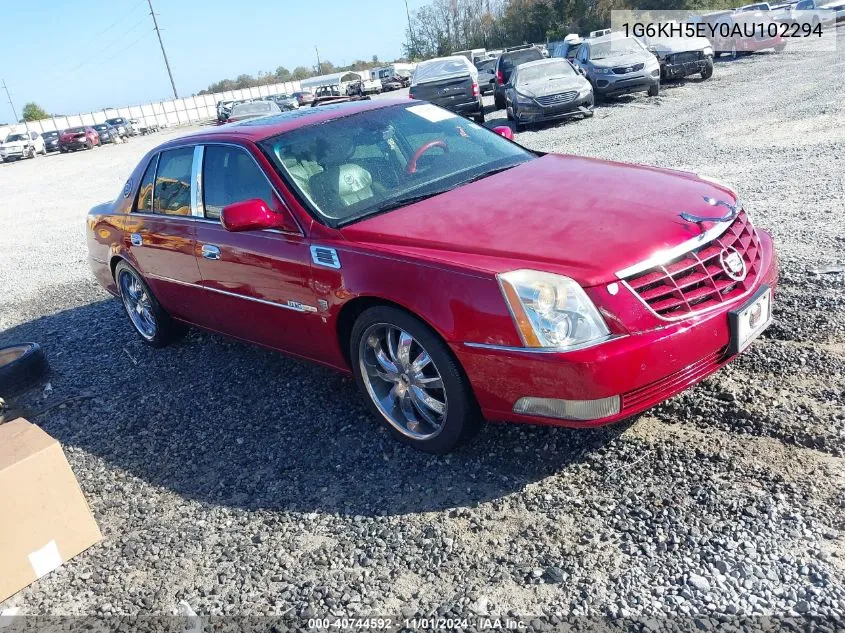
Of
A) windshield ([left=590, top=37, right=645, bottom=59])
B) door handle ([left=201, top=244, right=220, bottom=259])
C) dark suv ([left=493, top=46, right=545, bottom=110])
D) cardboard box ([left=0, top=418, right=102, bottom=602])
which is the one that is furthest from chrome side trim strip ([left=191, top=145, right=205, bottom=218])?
dark suv ([left=493, top=46, right=545, bottom=110])

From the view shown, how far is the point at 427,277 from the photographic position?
10.2 ft

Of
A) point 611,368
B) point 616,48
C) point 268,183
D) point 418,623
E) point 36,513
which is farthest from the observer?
point 616,48

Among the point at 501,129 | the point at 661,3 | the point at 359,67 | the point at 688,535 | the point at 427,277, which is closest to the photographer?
the point at 688,535

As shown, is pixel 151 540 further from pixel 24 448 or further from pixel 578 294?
pixel 578 294

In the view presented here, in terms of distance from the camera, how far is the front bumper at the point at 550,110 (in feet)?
49.7

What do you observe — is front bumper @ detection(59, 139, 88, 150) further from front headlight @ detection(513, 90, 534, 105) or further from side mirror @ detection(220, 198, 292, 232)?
side mirror @ detection(220, 198, 292, 232)

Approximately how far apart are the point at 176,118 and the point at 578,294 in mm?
64202

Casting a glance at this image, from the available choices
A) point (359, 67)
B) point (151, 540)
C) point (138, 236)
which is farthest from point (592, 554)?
point (359, 67)

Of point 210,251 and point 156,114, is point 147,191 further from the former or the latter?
point 156,114

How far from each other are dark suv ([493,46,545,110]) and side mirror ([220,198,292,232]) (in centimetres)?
1696

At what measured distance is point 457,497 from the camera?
3.19m

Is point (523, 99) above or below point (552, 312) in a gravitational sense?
above

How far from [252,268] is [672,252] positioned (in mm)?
2299

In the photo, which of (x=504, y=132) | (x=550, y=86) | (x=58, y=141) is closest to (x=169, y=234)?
(x=504, y=132)
